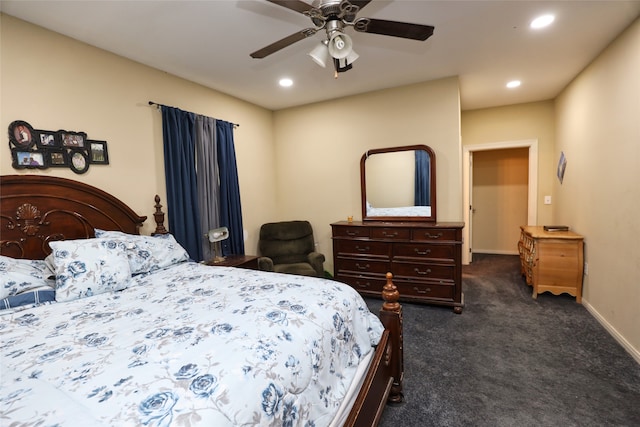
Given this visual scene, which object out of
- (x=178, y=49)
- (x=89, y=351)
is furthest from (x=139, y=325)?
(x=178, y=49)

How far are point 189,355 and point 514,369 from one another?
7.38 ft

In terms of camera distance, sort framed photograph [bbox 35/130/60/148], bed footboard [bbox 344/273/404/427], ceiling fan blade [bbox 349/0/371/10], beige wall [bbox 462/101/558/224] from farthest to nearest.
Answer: beige wall [bbox 462/101/558/224] < framed photograph [bbox 35/130/60/148] < ceiling fan blade [bbox 349/0/371/10] < bed footboard [bbox 344/273/404/427]

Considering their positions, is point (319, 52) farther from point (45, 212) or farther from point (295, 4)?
point (45, 212)

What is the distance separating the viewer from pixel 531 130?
4398 mm

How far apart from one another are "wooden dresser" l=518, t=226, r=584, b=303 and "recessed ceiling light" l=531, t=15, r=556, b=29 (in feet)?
6.90

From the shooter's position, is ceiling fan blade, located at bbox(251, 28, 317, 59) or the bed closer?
the bed

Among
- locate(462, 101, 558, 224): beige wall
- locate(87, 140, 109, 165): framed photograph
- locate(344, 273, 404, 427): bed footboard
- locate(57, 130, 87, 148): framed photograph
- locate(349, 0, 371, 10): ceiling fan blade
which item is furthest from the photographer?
locate(462, 101, 558, 224): beige wall

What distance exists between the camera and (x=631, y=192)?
228 cm

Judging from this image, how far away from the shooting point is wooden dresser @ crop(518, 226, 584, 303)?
3.21 metres

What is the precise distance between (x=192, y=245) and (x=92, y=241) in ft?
3.71

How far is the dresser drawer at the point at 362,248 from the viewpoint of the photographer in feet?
11.2

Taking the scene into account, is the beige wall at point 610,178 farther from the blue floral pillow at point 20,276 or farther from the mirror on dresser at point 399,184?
the blue floral pillow at point 20,276

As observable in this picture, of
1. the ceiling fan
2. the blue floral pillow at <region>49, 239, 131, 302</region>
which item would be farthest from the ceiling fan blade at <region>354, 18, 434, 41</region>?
the blue floral pillow at <region>49, 239, 131, 302</region>

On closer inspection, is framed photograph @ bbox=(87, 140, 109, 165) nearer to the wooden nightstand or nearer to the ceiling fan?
the wooden nightstand
